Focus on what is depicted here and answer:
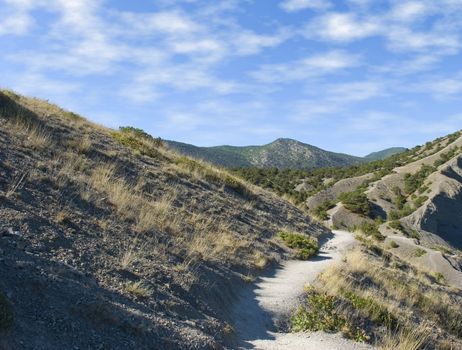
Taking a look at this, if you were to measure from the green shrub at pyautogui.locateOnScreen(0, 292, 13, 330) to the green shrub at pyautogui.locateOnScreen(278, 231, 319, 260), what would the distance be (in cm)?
1318

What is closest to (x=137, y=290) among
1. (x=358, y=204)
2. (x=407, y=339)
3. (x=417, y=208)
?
(x=407, y=339)

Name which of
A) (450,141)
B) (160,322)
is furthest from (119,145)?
(450,141)

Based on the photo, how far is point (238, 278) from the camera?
1277 centimetres

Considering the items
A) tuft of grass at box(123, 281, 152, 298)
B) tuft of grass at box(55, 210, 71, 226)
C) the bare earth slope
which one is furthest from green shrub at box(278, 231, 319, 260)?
the bare earth slope

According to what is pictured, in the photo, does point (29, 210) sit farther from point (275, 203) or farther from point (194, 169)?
point (275, 203)

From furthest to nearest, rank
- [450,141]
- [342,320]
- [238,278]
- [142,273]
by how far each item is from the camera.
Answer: [450,141]
[238,278]
[342,320]
[142,273]

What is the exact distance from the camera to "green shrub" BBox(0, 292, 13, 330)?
557 centimetres

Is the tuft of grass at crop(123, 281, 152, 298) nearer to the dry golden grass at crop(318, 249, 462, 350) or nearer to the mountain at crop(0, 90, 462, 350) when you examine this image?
the mountain at crop(0, 90, 462, 350)

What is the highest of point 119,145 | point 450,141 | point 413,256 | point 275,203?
point 450,141

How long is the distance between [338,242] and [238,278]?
12758mm

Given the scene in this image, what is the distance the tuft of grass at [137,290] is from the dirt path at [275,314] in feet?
6.49

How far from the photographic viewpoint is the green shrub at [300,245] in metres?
18.2

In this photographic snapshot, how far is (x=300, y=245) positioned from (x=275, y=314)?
8494mm

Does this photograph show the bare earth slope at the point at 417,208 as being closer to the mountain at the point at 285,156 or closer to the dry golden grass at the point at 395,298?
the dry golden grass at the point at 395,298
